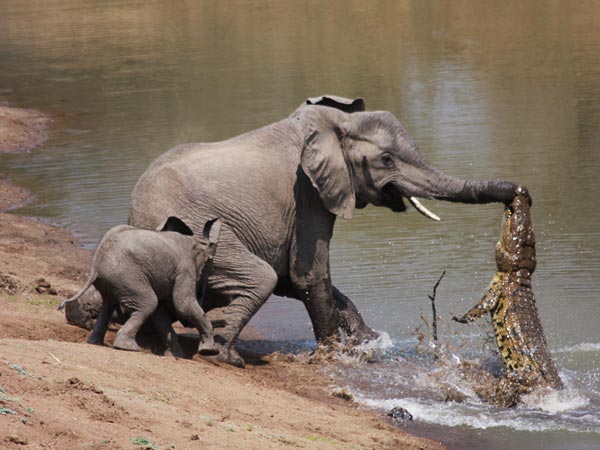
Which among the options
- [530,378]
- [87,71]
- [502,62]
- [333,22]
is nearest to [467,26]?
[333,22]

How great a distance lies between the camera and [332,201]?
10523 mm

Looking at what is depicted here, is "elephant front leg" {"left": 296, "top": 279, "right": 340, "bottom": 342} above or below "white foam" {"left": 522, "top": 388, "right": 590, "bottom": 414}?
above

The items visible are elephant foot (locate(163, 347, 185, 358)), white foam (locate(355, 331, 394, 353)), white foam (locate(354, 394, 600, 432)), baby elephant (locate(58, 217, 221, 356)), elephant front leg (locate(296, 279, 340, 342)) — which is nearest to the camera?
white foam (locate(354, 394, 600, 432))

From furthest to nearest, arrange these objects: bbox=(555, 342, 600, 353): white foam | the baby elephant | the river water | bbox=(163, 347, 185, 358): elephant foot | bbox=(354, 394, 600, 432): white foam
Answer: bbox=(555, 342, 600, 353): white foam < the river water < bbox=(163, 347, 185, 358): elephant foot < the baby elephant < bbox=(354, 394, 600, 432): white foam

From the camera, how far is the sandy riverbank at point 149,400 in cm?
681

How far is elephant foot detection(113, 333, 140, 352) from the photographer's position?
9.39m

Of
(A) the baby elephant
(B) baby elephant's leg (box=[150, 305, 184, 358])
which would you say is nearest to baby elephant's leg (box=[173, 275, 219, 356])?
(A) the baby elephant

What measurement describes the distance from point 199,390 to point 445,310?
169 inches

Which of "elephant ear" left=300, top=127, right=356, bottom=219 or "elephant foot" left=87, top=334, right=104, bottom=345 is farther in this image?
"elephant ear" left=300, top=127, right=356, bottom=219

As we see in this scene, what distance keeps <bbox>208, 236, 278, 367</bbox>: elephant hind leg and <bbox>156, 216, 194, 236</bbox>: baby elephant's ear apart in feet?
1.42

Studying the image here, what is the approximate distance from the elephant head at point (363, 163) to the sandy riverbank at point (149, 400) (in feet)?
5.16

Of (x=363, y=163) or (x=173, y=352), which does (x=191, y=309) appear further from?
(x=363, y=163)

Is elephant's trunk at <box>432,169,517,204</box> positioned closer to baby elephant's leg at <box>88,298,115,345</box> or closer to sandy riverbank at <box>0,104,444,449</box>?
sandy riverbank at <box>0,104,444,449</box>

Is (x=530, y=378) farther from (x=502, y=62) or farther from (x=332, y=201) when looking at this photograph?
(x=502, y=62)
